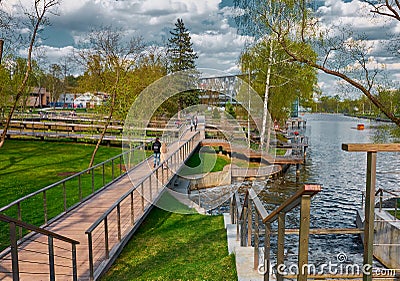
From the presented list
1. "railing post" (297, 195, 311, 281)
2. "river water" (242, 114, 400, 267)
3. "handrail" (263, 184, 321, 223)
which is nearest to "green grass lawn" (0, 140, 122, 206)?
"river water" (242, 114, 400, 267)

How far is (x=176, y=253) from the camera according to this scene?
7500mm

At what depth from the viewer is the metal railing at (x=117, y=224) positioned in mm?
5735

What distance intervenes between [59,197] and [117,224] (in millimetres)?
5140

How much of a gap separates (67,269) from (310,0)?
56.6ft

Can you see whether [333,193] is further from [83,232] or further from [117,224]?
[83,232]

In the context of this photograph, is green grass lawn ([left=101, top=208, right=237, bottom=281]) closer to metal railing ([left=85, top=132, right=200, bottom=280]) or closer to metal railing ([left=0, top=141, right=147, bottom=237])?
metal railing ([left=85, top=132, right=200, bottom=280])

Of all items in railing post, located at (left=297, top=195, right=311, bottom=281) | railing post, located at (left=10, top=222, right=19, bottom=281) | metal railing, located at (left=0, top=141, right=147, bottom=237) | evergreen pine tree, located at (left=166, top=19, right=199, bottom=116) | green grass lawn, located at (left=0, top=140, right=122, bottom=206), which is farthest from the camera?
evergreen pine tree, located at (left=166, top=19, right=199, bottom=116)

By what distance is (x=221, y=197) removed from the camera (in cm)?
1759

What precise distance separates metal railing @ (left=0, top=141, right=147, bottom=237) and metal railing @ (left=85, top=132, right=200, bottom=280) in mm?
1242

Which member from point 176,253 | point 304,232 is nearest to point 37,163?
point 176,253

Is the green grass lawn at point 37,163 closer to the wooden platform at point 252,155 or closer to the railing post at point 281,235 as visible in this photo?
the wooden platform at point 252,155

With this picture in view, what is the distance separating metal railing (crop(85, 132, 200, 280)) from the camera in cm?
574

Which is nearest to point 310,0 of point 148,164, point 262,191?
point 262,191

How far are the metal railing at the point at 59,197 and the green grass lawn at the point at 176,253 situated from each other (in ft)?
6.23
